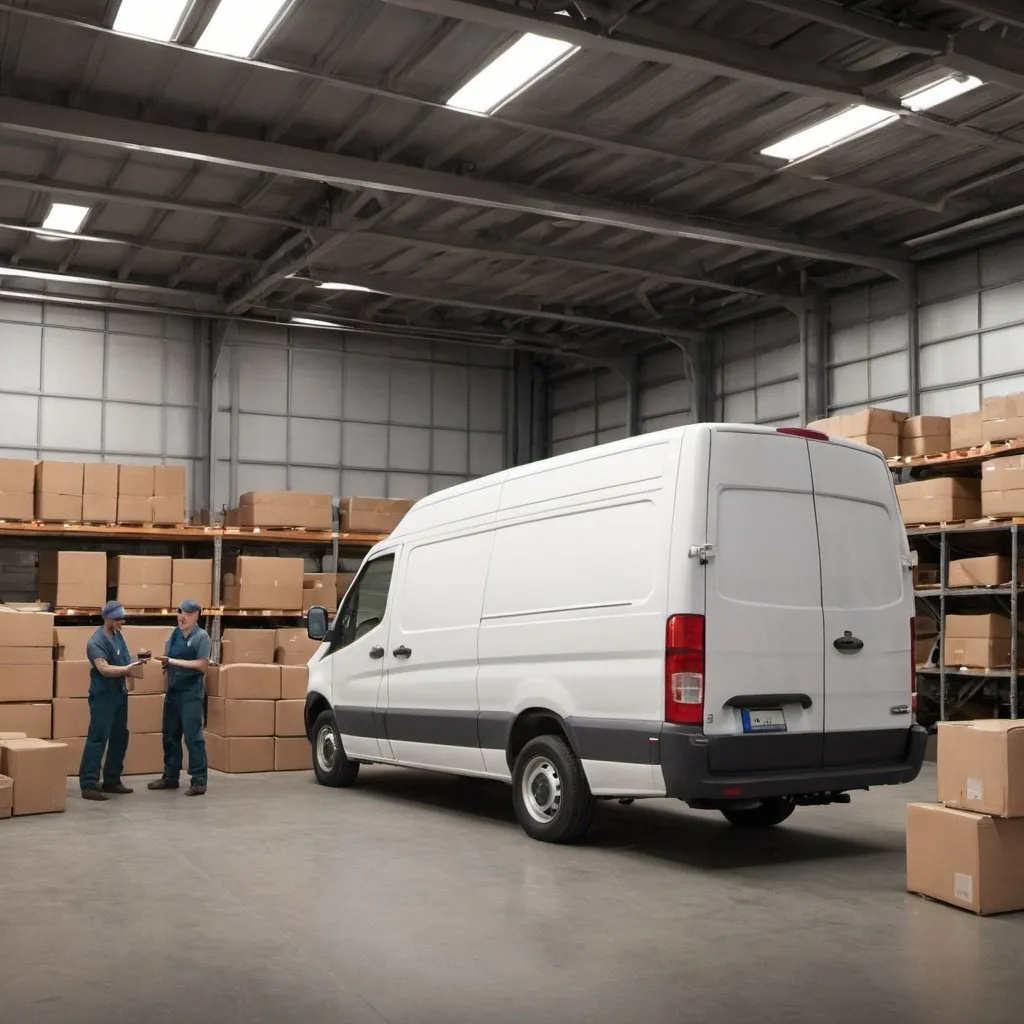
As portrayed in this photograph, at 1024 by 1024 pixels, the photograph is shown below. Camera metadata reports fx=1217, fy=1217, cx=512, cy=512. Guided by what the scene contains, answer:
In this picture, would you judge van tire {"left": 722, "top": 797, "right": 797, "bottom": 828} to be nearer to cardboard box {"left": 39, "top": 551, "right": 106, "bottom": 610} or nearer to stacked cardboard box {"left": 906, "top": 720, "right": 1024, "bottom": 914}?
stacked cardboard box {"left": 906, "top": 720, "right": 1024, "bottom": 914}

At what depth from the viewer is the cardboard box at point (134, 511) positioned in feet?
47.0

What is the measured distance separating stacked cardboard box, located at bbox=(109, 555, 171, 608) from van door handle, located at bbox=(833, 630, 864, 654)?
9.45 m

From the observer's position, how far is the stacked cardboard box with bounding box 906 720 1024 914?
584 centimetres

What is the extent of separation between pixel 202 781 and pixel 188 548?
8.04m

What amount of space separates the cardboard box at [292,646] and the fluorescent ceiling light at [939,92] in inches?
320

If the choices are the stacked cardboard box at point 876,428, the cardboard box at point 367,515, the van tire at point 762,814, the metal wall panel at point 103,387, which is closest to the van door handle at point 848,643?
the van tire at point 762,814

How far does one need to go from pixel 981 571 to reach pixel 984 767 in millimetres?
7402

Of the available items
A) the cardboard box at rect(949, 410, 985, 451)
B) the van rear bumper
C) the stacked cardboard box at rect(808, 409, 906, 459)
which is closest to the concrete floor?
the van rear bumper

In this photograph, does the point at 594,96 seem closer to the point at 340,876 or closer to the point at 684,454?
the point at 684,454

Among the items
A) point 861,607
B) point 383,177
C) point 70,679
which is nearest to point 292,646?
point 70,679

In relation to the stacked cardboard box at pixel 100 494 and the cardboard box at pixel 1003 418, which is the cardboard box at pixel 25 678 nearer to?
the stacked cardboard box at pixel 100 494

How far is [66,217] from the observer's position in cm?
1481

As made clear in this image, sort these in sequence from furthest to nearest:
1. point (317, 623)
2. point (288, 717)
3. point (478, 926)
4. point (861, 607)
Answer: point (288, 717), point (317, 623), point (861, 607), point (478, 926)

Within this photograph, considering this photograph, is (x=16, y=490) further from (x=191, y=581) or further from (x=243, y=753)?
(x=243, y=753)
